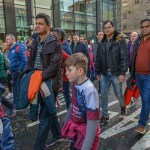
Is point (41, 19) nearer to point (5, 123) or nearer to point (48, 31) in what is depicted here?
point (48, 31)

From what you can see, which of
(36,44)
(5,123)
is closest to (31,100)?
(5,123)

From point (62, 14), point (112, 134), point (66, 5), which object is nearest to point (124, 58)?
point (112, 134)

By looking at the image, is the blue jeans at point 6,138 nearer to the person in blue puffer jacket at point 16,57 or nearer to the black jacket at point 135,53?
the black jacket at point 135,53

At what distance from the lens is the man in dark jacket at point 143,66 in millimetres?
3799

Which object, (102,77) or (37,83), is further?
(102,77)

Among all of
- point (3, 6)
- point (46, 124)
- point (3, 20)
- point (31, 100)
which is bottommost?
point (46, 124)

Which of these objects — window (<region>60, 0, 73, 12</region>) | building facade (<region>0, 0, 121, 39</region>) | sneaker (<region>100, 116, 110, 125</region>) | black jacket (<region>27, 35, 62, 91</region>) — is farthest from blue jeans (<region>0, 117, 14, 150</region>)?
window (<region>60, 0, 73, 12</region>)

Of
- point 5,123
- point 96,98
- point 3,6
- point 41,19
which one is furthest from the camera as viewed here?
point 3,6

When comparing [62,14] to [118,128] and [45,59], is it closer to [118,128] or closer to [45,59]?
[118,128]

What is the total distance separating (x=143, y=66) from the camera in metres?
3.85

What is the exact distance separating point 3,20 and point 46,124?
1518 centimetres

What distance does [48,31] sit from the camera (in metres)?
3.21

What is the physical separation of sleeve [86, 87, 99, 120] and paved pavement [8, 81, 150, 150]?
1.59 metres

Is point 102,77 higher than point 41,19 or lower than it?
lower
